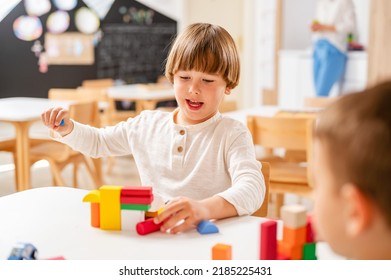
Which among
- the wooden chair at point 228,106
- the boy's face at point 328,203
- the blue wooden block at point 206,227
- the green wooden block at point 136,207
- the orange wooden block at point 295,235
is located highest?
the boy's face at point 328,203

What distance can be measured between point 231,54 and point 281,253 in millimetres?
578

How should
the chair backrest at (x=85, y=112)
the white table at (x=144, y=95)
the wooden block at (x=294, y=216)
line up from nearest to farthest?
the wooden block at (x=294, y=216) → the chair backrest at (x=85, y=112) → the white table at (x=144, y=95)

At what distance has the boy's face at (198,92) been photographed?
121 cm

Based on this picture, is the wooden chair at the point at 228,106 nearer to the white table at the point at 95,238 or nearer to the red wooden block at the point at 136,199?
the white table at the point at 95,238

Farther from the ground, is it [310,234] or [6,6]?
[6,6]

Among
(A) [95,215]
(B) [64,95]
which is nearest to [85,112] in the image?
(B) [64,95]

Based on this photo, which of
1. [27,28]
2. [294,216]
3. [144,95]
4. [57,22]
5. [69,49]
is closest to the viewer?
[294,216]

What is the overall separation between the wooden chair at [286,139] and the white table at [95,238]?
4.31 feet

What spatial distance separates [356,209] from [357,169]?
0.12 feet

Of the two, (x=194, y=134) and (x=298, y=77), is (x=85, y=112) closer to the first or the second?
(x=194, y=134)

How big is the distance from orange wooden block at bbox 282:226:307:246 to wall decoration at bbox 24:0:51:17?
4717 millimetres

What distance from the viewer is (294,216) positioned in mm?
714

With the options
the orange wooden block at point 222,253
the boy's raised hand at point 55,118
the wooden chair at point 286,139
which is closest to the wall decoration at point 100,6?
the wooden chair at point 286,139

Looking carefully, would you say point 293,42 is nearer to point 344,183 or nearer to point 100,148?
point 100,148
